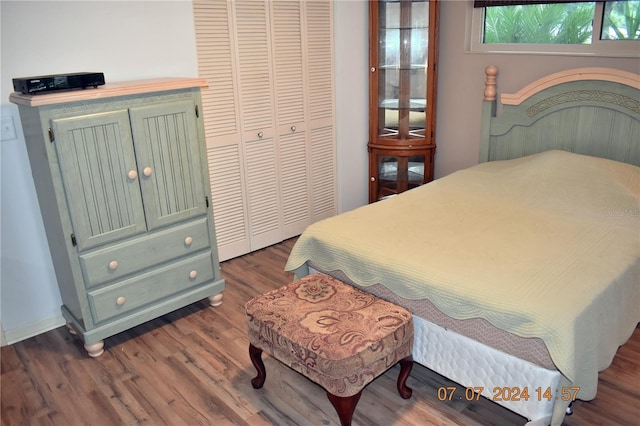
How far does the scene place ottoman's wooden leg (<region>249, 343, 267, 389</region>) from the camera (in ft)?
7.39

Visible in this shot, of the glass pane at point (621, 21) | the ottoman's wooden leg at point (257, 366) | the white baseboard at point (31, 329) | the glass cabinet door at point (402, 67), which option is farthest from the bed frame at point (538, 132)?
the white baseboard at point (31, 329)

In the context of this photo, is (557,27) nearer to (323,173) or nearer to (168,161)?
(323,173)

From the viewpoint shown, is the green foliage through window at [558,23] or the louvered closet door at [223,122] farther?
the louvered closet door at [223,122]

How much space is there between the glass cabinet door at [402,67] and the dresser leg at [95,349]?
245cm

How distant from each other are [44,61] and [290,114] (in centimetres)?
162

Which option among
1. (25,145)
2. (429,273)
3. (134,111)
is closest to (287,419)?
(429,273)

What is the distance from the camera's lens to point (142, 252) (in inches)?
103

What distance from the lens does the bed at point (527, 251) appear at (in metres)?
1.82

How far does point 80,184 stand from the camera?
7.74 feet

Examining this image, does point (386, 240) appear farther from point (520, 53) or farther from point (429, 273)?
point (520, 53)

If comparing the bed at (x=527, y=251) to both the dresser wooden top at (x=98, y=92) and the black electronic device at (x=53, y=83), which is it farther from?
the black electronic device at (x=53, y=83)

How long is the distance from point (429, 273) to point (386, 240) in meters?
0.34

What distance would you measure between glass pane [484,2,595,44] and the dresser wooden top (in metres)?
2.11

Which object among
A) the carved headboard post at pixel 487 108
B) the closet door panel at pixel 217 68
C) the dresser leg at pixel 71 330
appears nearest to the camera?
the dresser leg at pixel 71 330
